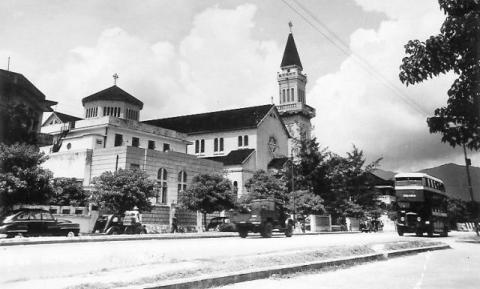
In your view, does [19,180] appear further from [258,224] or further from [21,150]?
[258,224]

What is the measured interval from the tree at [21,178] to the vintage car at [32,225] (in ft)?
17.3

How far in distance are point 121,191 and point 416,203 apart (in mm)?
21099

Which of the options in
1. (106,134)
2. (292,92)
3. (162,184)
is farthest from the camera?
(292,92)

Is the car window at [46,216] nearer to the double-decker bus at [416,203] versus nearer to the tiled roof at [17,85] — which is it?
the tiled roof at [17,85]

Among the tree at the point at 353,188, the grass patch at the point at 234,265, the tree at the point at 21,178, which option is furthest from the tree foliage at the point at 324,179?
the grass patch at the point at 234,265

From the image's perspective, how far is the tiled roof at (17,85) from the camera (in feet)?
117

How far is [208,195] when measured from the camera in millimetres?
39094

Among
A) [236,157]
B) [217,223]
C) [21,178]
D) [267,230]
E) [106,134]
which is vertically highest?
[236,157]

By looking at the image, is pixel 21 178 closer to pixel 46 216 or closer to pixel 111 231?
pixel 46 216

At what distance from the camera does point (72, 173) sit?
1697 inches

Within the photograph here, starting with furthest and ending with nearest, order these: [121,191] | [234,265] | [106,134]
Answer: [106,134], [121,191], [234,265]

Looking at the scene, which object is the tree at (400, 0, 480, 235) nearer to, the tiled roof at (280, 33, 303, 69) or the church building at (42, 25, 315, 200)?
the church building at (42, 25, 315, 200)

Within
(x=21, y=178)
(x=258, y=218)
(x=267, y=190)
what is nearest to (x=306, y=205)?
(x=267, y=190)

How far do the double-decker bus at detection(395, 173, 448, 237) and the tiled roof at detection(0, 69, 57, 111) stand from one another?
31.1 meters
